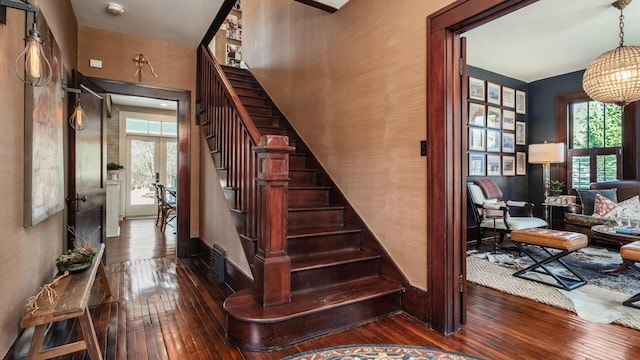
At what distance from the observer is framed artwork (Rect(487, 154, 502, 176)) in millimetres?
5747

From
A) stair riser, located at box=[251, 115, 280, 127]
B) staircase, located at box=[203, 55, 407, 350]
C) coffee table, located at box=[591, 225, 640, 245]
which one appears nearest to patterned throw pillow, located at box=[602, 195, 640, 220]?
coffee table, located at box=[591, 225, 640, 245]

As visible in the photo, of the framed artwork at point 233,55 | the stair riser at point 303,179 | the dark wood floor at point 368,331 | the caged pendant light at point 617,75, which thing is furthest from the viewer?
the framed artwork at point 233,55

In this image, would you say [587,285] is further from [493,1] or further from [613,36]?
[613,36]

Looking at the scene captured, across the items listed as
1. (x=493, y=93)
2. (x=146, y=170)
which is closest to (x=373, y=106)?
(x=493, y=93)

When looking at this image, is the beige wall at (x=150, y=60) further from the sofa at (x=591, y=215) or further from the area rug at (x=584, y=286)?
the sofa at (x=591, y=215)

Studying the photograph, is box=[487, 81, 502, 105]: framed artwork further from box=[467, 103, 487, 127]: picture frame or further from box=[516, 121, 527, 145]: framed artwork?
box=[516, 121, 527, 145]: framed artwork

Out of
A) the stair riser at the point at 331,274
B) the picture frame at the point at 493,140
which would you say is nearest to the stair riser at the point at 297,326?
the stair riser at the point at 331,274

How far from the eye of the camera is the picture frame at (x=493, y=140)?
5725mm

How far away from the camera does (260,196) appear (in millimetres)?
2283

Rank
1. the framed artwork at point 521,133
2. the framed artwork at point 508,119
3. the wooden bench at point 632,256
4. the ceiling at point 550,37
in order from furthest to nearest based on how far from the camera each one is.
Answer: the framed artwork at point 521,133, the framed artwork at point 508,119, the ceiling at point 550,37, the wooden bench at point 632,256

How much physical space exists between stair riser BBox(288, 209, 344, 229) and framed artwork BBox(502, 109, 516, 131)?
14.5 ft

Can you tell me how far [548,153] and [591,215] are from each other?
44.8 inches

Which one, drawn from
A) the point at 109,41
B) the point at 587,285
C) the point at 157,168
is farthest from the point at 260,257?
the point at 157,168

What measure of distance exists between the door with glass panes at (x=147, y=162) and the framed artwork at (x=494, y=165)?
24.4ft
